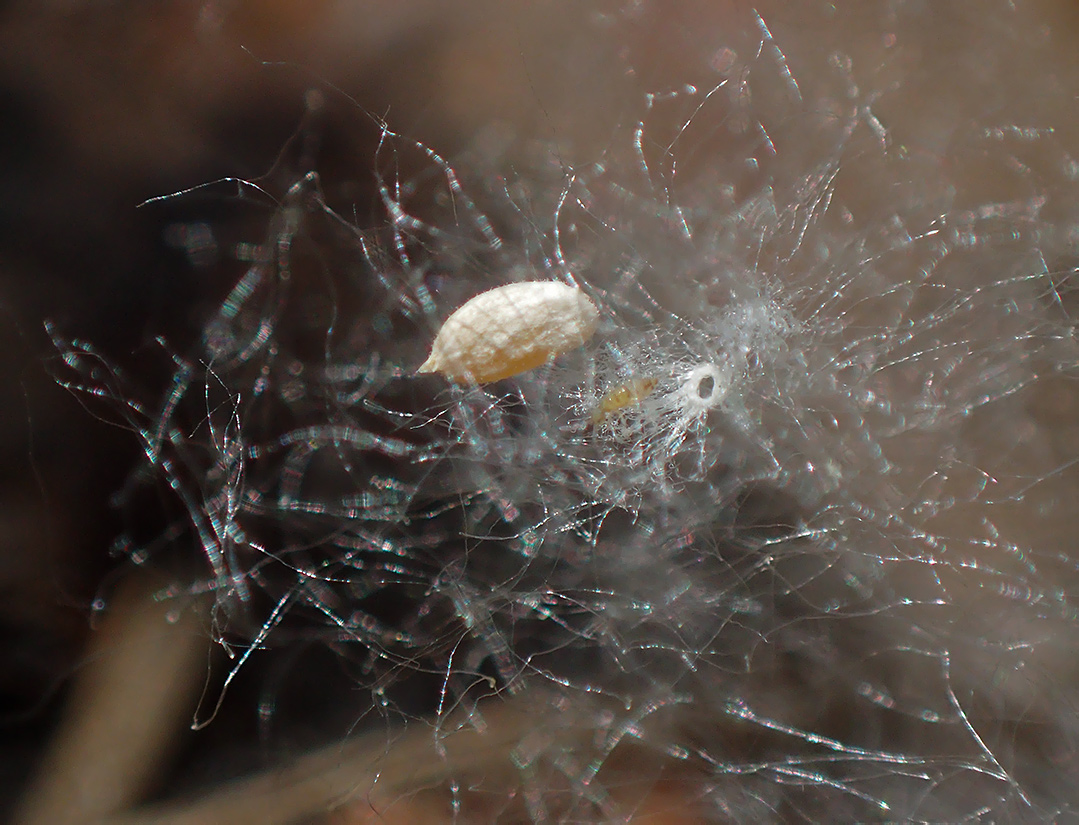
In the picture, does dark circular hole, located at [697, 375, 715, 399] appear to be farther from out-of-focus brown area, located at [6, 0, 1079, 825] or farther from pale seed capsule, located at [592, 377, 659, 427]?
out-of-focus brown area, located at [6, 0, 1079, 825]

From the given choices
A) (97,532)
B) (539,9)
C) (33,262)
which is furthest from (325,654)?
(539,9)

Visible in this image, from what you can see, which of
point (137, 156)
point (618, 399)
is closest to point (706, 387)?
point (618, 399)

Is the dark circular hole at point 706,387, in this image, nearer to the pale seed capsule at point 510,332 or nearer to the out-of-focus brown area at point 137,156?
the pale seed capsule at point 510,332

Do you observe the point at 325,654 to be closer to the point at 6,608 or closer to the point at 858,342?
the point at 6,608

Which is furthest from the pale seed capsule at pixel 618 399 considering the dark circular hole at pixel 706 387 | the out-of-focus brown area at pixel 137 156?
the out-of-focus brown area at pixel 137 156

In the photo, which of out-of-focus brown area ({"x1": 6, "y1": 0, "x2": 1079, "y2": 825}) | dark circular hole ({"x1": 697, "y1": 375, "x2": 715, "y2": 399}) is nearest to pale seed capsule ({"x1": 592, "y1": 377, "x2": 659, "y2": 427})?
dark circular hole ({"x1": 697, "y1": 375, "x2": 715, "y2": 399})
